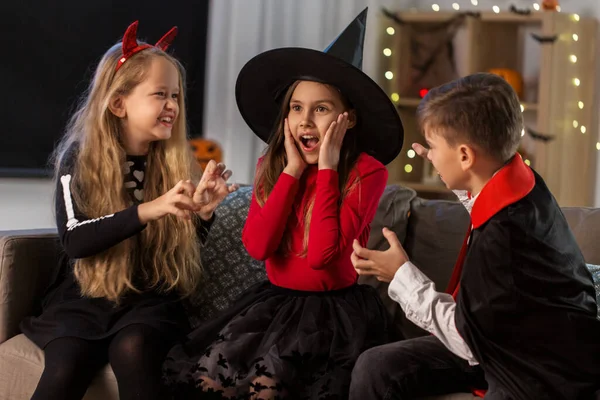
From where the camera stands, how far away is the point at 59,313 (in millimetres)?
2104

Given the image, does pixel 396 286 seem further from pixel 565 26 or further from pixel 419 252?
pixel 565 26

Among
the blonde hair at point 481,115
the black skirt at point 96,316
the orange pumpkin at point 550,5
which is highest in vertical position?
the orange pumpkin at point 550,5

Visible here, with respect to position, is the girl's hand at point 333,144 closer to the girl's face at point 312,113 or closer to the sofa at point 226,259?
the girl's face at point 312,113

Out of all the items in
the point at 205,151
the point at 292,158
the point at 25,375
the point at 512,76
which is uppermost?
the point at 512,76

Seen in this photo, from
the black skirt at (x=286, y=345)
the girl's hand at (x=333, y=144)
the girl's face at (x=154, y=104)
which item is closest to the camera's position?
the black skirt at (x=286, y=345)

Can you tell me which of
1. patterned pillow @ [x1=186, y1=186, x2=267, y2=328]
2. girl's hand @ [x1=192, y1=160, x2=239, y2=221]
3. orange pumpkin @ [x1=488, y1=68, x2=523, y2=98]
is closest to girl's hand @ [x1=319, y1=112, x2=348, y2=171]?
girl's hand @ [x1=192, y1=160, x2=239, y2=221]

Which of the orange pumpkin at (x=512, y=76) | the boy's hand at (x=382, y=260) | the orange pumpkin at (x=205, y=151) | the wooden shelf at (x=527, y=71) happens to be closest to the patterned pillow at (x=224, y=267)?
the boy's hand at (x=382, y=260)

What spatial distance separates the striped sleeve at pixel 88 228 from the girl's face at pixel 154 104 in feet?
0.83

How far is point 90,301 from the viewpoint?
2.13m

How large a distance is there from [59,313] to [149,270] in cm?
26

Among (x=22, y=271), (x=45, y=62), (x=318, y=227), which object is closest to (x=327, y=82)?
(x=318, y=227)

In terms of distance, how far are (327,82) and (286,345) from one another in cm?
68

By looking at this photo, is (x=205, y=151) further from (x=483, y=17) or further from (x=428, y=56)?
(x=483, y=17)

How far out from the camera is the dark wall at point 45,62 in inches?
130
